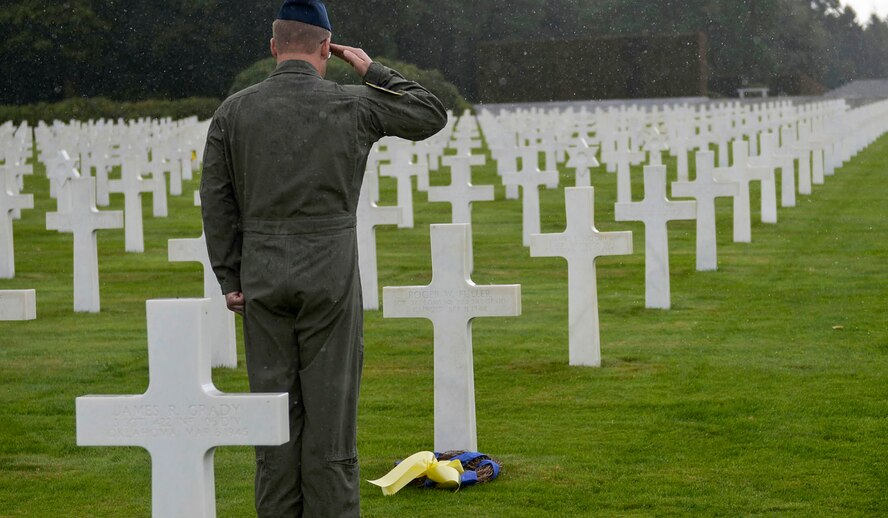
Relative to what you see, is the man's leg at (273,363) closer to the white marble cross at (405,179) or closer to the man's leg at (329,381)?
the man's leg at (329,381)

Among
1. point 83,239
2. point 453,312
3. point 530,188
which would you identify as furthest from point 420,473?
point 530,188

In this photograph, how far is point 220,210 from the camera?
4668 mm

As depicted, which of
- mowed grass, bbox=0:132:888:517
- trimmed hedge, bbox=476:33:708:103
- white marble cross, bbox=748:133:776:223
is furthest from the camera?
trimmed hedge, bbox=476:33:708:103

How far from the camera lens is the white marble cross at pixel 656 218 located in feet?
36.0

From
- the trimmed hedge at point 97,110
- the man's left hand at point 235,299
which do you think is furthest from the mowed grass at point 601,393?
the trimmed hedge at point 97,110

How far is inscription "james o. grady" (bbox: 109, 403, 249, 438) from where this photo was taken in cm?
413

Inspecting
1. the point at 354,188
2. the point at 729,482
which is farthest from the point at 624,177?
the point at 354,188

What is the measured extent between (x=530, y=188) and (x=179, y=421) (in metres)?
11.9

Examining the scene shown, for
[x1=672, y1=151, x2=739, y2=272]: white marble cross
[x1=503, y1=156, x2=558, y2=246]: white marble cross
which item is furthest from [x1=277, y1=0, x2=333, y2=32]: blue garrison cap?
[x1=503, y1=156, x2=558, y2=246]: white marble cross

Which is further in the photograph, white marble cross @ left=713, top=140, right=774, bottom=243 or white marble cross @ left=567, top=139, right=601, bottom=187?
white marble cross @ left=567, top=139, right=601, bottom=187

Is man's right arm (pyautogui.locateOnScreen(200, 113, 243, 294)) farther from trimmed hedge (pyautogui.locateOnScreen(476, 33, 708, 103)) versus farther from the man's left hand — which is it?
trimmed hedge (pyautogui.locateOnScreen(476, 33, 708, 103))

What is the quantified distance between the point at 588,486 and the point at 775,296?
5.80m

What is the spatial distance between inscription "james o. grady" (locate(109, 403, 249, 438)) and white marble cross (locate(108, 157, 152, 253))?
Result: 39.0 feet

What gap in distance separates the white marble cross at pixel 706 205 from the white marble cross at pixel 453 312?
6.88m
